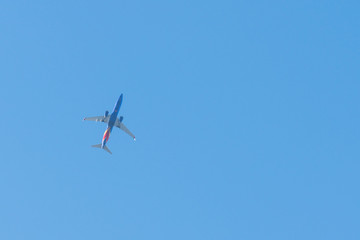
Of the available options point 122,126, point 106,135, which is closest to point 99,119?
point 106,135

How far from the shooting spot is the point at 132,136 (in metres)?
167

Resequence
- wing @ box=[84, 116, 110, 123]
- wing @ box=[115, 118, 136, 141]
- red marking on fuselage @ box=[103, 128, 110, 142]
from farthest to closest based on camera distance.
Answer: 1. wing @ box=[115, 118, 136, 141]
2. red marking on fuselage @ box=[103, 128, 110, 142]
3. wing @ box=[84, 116, 110, 123]

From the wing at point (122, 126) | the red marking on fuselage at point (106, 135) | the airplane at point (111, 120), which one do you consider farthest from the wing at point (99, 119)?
the wing at point (122, 126)

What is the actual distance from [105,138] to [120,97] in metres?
10.8

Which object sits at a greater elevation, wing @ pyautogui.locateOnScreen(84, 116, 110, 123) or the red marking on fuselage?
wing @ pyautogui.locateOnScreen(84, 116, 110, 123)

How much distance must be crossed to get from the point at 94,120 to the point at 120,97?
9504 mm

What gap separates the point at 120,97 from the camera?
526ft

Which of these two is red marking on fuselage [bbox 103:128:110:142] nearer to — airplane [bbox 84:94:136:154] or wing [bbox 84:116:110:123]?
airplane [bbox 84:94:136:154]

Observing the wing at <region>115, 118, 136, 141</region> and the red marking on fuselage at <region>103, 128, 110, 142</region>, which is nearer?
the red marking on fuselage at <region>103, 128, 110, 142</region>

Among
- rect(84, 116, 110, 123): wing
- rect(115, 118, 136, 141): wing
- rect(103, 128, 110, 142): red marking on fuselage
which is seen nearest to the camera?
rect(84, 116, 110, 123): wing

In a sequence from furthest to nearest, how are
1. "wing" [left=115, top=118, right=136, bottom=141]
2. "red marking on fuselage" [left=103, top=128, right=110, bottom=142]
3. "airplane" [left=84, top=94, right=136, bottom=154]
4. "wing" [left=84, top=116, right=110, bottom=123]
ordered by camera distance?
"wing" [left=115, top=118, right=136, bottom=141]
"red marking on fuselage" [left=103, top=128, right=110, bottom=142]
"wing" [left=84, top=116, right=110, bottom=123]
"airplane" [left=84, top=94, right=136, bottom=154]

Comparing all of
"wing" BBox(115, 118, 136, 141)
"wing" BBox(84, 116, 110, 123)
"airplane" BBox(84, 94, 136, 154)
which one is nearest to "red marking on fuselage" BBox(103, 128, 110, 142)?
"airplane" BBox(84, 94, 136, 154)

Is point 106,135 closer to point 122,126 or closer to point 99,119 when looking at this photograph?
point 99,119

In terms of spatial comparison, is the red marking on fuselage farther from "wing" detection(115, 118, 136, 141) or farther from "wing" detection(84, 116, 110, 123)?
"wing" detection(115, 118, 136, 141)
